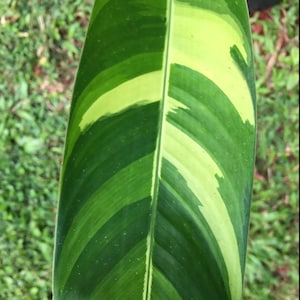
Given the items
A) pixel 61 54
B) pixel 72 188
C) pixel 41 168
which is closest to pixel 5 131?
pixel 41 168

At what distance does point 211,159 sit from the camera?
24.0 inches

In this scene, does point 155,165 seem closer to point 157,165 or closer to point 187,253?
point 157,165

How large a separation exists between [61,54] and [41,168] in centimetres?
29

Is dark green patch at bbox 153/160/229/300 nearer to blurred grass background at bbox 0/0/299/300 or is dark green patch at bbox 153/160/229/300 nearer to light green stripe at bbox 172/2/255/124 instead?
light green stripe at bbox 172/2/255/124

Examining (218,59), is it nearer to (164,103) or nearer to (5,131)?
(164,103)

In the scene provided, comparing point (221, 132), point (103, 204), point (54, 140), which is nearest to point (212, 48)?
point (221, 132)

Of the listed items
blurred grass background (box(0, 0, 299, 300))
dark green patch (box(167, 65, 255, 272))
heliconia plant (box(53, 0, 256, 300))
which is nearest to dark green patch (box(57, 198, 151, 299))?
heliconia plant (box(53, 0, 256, 300))

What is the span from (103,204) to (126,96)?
13 cm

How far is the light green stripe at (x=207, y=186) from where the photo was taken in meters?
0.60

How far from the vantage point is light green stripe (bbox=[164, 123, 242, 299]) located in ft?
1.96

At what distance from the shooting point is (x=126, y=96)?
626 millimetres

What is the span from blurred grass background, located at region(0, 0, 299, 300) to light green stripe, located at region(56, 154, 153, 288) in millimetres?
675

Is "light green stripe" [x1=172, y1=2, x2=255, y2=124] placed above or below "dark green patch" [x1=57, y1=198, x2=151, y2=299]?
above

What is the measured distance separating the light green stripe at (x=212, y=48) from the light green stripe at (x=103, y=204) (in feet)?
0.40
